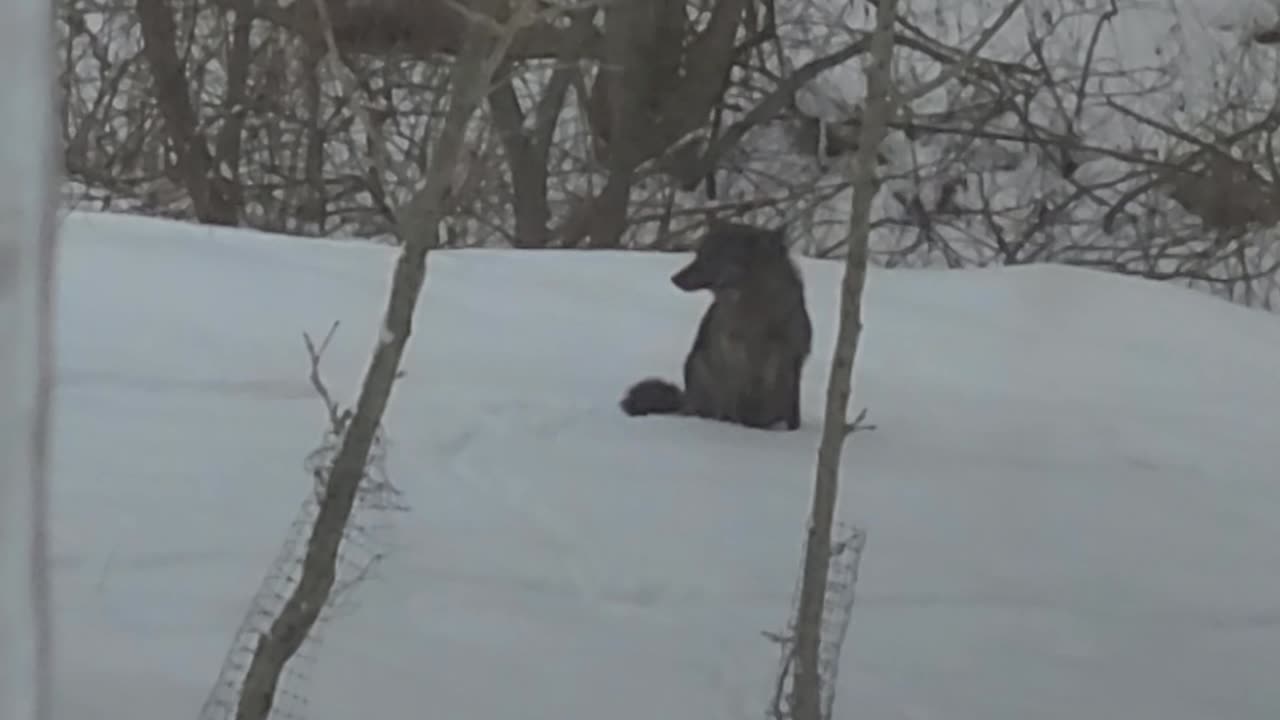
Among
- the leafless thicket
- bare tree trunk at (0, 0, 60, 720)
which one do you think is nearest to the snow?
bare tree trunk at (0, 0, 60, 720)

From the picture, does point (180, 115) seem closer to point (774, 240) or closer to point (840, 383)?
point (774, 240)

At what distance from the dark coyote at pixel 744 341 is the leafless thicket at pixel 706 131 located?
275cm

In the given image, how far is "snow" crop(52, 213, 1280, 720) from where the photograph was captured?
228cm

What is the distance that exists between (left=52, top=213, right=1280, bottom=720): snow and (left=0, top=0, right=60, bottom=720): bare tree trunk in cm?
130

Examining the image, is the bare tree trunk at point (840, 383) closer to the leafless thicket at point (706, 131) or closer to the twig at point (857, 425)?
the twig at point (857, 425)

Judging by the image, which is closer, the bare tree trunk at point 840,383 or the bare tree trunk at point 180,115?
the bare tree trunk at point 840,383

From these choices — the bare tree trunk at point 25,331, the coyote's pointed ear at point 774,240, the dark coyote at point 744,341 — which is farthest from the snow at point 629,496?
the bare tree trunk at point 25,331

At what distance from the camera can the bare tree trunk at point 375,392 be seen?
1596mm

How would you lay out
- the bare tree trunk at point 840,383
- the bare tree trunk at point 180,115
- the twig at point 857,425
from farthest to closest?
the bare tree trunk at point 180,115 → the twig at point 857,425 → the bare tree trunk at point 840,383

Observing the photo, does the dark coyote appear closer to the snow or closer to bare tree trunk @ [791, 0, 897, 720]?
the snow

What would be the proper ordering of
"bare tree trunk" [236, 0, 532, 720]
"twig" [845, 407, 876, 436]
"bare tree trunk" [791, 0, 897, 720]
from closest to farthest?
1. "bare tree trunk" [236, 0, 532, 720]
2. "bare tree trunk" [791, 0, 897, 720]
3. "twig" [845, 407, 876, 436]

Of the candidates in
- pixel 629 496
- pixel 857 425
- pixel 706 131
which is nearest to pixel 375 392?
pixel 857 425

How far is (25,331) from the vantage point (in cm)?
66

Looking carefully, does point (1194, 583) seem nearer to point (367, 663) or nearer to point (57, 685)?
point (367, 663)
